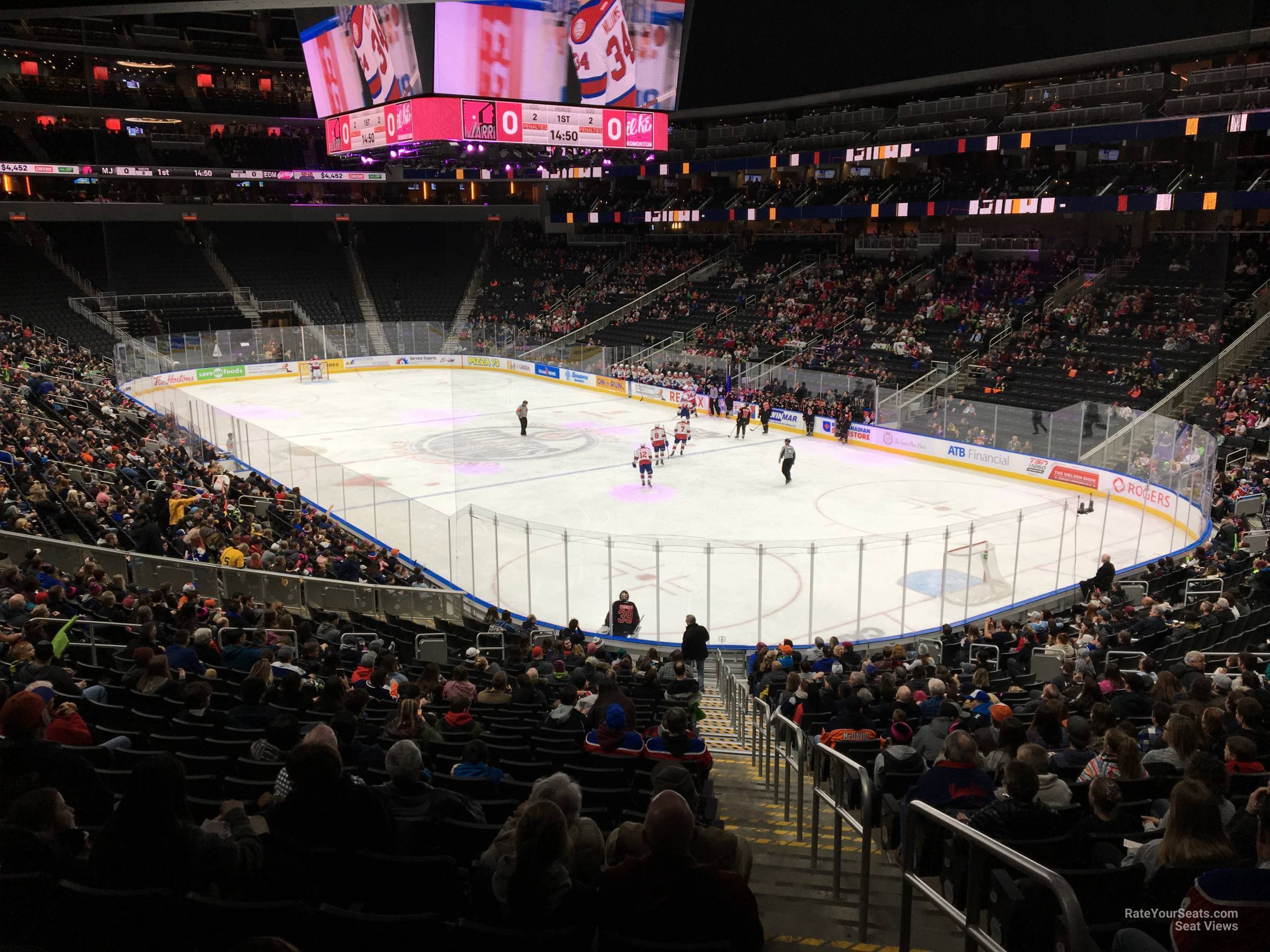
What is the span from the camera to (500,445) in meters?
31.8

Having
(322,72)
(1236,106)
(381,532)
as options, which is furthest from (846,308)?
(381,532)

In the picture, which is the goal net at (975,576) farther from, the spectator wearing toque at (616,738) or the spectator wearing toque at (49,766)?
the spectator wearing toque at (49,766)

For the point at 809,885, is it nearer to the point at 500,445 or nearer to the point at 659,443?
the point at 659,443

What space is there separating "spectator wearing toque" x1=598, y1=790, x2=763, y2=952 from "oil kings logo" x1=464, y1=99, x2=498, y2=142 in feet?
67.8

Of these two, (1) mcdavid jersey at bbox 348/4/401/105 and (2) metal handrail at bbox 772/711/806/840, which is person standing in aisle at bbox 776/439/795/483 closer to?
(1) mcdavid jersey at bbox 348/4/401/105

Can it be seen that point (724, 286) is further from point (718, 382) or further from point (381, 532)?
point (381, 532)

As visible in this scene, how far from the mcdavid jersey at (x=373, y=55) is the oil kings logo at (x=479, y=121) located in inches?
62.3

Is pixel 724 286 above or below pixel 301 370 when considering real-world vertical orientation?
above

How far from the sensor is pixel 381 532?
67.3ft

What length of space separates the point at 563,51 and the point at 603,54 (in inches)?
51.3

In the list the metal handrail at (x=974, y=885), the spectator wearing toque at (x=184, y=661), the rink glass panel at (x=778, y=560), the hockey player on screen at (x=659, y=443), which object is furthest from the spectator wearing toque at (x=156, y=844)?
the hockey player on screen at (x=659, y=443)

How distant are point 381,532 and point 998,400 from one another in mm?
19486

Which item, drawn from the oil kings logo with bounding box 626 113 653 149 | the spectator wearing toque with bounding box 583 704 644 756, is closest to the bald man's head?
the spectator wearing toque with bounding box 583 704 644 756

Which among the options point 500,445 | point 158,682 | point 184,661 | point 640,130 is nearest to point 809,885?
point 158,682
